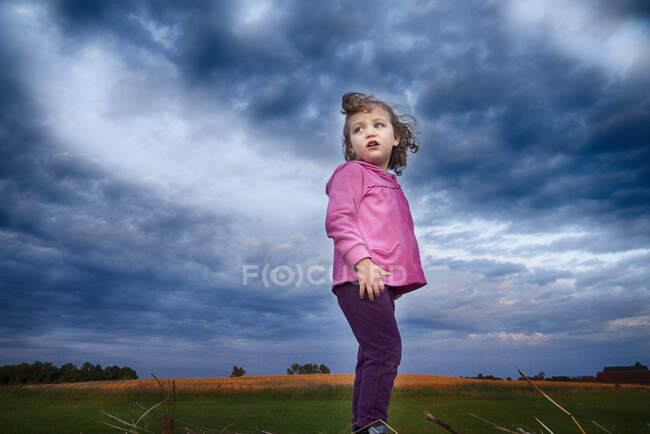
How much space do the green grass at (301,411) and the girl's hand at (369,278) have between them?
39.6 inches

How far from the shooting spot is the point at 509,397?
7.21 meters

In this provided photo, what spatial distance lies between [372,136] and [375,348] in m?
1.60

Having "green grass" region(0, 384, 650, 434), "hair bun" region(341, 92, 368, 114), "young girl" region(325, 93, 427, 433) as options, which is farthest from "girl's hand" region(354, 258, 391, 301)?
"hair bun" region(341, 92, 368, 114)

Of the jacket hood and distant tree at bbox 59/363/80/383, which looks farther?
distant tree at bbox 59/363/80/383

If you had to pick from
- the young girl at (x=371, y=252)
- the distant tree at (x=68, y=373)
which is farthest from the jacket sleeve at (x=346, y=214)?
the distant tree at (x=68, y=373)

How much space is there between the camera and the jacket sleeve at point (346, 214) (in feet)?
8.95

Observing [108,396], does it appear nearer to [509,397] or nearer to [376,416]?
[376,416]

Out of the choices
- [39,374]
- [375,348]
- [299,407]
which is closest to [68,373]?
[39,374]

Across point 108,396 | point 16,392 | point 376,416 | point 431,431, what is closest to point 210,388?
point 108,396

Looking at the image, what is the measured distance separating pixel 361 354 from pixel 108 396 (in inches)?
226

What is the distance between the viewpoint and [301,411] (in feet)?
16.8

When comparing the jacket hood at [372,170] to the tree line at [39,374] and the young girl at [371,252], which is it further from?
the tree line at [39,374]

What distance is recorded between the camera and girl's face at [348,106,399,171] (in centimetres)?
335

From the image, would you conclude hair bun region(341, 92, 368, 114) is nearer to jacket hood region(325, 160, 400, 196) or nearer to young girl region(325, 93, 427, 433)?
young girl region(325, 93, 427, 433)
